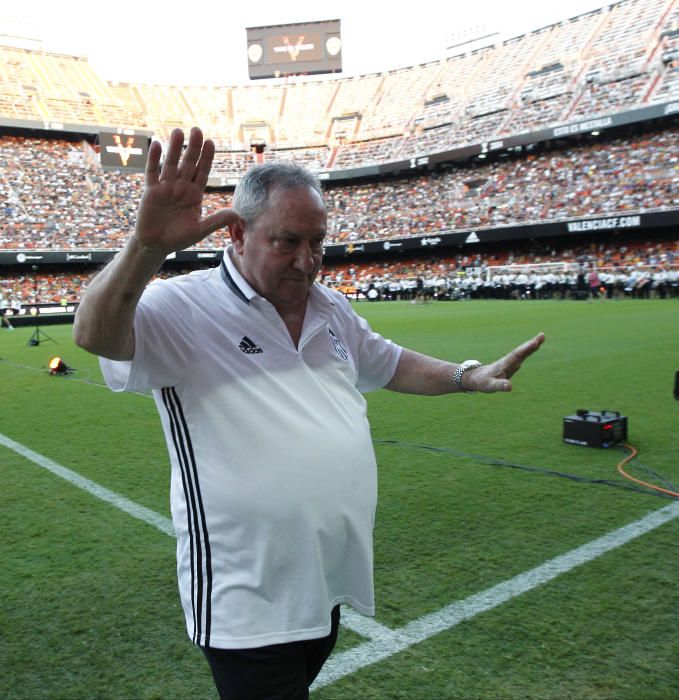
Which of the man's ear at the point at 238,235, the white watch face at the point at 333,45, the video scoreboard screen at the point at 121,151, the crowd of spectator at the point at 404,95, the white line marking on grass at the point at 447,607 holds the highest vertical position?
the white watch face at the point at 333,45

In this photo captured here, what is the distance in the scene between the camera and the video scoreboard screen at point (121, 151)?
40875mm

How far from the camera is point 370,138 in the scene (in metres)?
54.6

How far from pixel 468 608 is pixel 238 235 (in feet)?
6.91

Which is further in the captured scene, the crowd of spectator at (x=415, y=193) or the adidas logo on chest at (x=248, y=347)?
the crowd of spectator at (x=415, y=193)

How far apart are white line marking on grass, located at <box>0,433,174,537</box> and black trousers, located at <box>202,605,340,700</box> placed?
2.56 metres

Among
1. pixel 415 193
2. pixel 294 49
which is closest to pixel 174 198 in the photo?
pixel 415 193

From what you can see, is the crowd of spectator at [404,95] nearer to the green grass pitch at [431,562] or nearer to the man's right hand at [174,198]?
the green grass pitch at [431,562]

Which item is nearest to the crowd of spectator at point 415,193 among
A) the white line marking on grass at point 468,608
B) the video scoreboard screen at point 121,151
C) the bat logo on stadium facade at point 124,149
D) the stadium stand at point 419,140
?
the stadium stand at point 419,140

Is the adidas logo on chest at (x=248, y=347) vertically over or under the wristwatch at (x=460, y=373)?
over

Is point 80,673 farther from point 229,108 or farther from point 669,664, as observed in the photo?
point 229,108

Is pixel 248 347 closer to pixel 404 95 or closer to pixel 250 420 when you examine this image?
pixel 250 420

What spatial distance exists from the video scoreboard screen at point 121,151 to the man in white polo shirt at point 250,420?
1664 inches

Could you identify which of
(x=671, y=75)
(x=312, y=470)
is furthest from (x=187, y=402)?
(x=671, y=75)

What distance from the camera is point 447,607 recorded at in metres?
3.06
